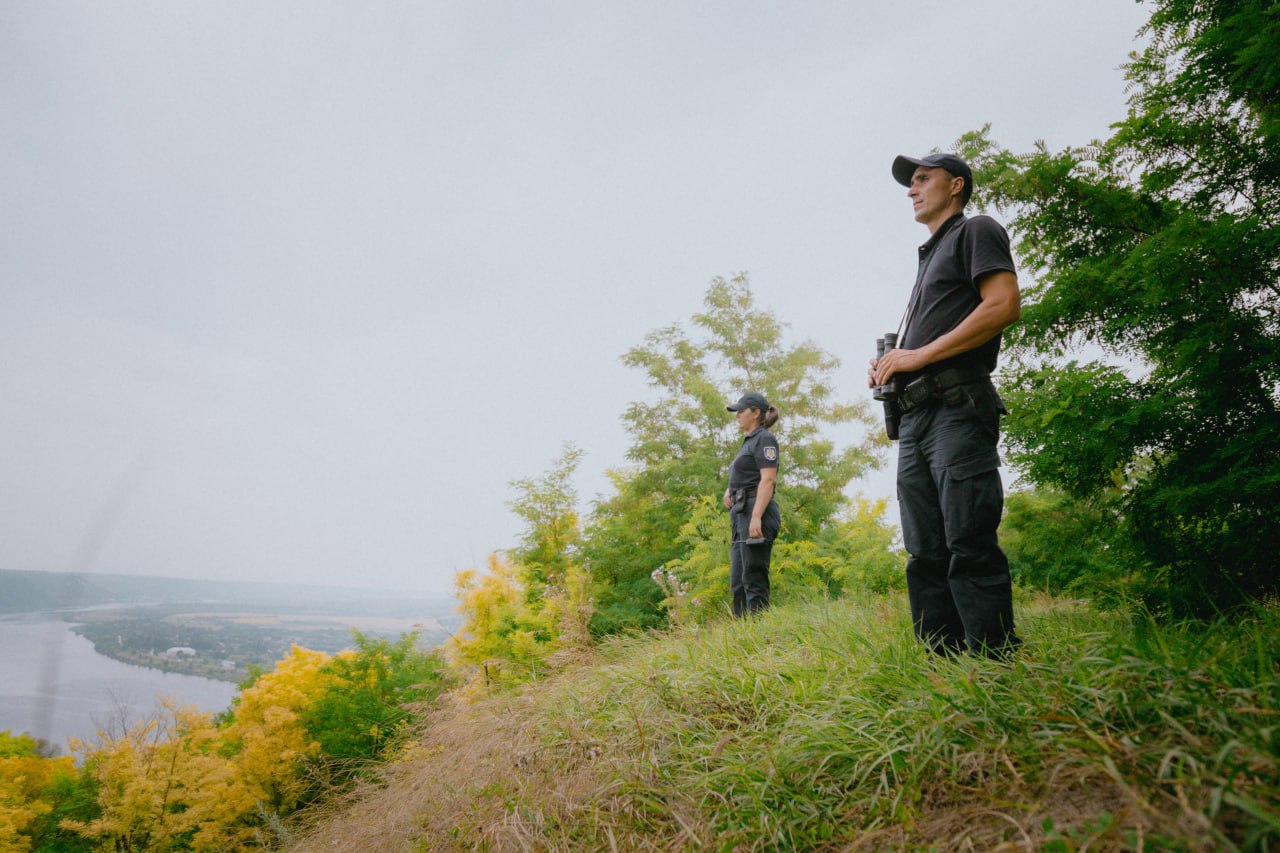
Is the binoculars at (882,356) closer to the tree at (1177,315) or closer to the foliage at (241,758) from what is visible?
the tree at (1177,315)

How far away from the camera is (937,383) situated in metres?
2.03

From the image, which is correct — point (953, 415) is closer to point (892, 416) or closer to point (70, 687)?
point (892, 416)

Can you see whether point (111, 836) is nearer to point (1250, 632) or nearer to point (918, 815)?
point (918, 815)

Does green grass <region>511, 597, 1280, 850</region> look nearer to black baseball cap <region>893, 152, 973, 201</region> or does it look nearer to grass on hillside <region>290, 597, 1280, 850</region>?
grass on hillside <region>290, 597, 1280, 850</region>

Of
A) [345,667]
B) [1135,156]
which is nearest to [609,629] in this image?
[345,667]

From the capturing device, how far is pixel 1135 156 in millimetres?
3451

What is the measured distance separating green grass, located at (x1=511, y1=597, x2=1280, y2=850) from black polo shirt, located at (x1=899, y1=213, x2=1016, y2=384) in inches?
41.8

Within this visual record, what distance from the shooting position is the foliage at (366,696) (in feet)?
22.2

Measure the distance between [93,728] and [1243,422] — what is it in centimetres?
1183

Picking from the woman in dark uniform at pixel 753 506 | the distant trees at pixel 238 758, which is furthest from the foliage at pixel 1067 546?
the distant trees at pixel 238 758

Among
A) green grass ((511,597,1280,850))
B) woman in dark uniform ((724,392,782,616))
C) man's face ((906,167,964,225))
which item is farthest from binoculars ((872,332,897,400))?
woman in dark uniform ((724,392,782,616))

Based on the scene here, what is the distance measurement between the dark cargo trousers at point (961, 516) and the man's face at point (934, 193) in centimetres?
86

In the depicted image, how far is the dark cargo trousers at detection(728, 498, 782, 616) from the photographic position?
430cm

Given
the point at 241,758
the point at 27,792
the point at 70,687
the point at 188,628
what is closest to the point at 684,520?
the point at 241,758
